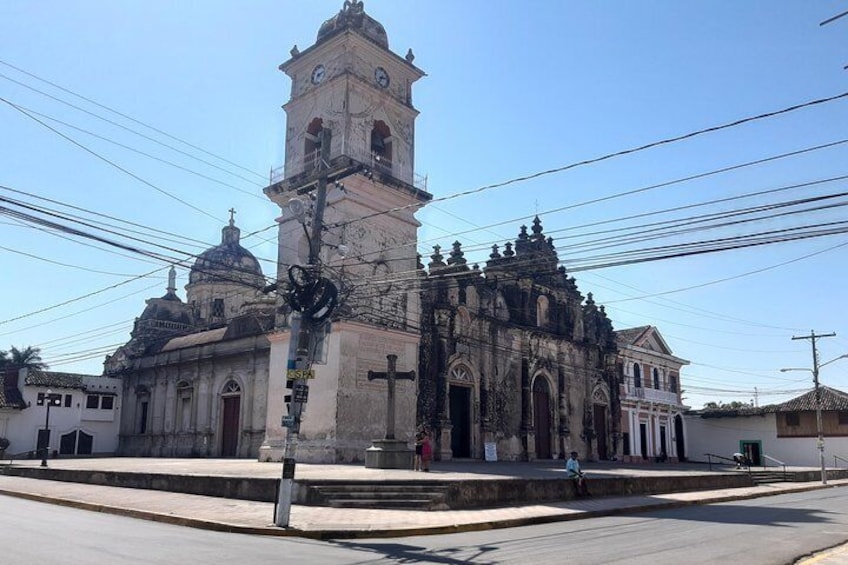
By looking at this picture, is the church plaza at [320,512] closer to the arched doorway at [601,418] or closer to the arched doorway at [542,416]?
the arched doorway at [542,416]

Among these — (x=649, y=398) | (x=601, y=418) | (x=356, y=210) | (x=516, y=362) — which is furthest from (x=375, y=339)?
(x=649, y=398)

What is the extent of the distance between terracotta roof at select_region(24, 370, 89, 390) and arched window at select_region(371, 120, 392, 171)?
2967 cm

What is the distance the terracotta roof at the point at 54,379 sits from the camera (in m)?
46.3

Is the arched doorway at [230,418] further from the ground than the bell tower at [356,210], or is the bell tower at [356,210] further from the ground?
the bell tower at [356,210]

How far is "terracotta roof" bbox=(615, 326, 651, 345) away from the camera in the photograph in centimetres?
5044

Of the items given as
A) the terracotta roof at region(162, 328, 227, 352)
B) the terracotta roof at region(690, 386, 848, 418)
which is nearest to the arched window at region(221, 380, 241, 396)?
the terracotta roof at region(162, 328, 227, 352)

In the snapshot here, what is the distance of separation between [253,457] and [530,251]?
19.5 m

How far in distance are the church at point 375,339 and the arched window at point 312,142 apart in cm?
9

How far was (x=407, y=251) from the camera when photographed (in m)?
31.5

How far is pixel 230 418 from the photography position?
125ft

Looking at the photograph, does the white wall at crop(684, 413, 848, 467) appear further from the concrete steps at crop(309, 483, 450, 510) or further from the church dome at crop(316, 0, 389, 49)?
the concrete steps at crop(309, 483, 450, 510)

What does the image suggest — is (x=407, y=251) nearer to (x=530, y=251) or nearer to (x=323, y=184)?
(x=530, y=251)

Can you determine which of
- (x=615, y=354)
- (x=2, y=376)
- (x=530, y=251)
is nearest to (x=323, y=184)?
(x=530, y=251)

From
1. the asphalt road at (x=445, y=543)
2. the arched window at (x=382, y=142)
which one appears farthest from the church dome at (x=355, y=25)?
the asphalt road at (x=445, y=543)
